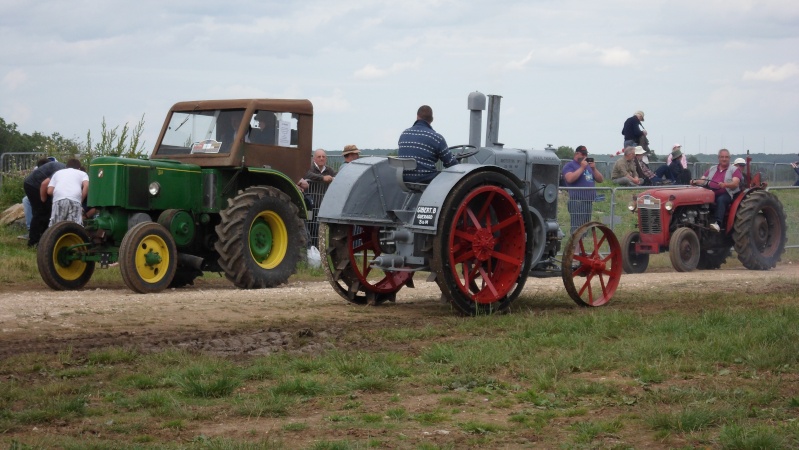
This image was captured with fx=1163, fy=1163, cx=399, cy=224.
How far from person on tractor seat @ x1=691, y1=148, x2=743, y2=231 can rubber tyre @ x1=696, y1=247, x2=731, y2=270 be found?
510 millimetres

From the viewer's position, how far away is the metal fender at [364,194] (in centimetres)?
1123

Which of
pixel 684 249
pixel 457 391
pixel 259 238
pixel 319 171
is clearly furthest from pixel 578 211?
pixel 457 391

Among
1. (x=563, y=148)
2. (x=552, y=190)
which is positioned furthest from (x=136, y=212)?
(x=563, y=148)

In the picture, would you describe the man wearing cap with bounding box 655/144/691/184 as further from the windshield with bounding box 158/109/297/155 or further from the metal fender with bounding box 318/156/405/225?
the metal fender with bounding box 318/156/405/225

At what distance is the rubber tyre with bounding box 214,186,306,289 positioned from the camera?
1400cm

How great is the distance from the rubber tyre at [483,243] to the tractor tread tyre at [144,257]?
3812 millimetres

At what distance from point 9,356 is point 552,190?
608 centimetres

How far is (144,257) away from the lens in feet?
43.3

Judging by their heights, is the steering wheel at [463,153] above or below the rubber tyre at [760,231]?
above

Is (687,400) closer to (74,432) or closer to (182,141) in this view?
(74,432)

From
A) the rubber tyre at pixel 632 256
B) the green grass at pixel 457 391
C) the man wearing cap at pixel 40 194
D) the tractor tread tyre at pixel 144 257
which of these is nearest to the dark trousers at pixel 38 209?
the man wearing cap at pixel 40 194

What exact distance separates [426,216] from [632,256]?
28.5ft

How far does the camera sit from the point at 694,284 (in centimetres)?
1519

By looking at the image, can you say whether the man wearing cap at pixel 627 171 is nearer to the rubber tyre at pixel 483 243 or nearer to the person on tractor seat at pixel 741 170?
the person on tractor seat at pixel 741 170
